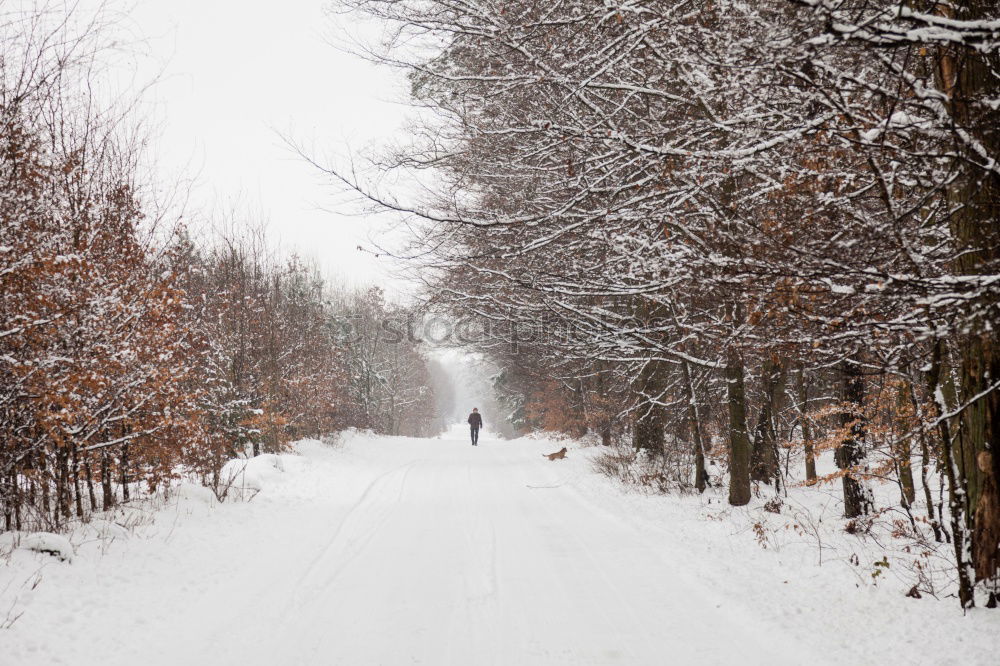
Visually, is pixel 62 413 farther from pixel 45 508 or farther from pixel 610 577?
pixel 610 577

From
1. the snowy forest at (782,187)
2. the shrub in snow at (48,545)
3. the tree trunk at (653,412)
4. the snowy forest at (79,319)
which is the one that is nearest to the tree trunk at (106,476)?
the snowy forest at (79,319)

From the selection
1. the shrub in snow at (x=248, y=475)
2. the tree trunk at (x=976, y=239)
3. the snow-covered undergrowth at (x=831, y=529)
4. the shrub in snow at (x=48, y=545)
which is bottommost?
the snow-covered undergrowth at (x=831, y=529)

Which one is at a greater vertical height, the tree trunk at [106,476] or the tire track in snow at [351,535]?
the tree trunk at [106,476]

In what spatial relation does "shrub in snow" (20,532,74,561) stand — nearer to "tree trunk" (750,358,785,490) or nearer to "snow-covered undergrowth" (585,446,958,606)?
"snow-covered undergrowth" (585,446,958,606)

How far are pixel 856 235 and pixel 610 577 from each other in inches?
162

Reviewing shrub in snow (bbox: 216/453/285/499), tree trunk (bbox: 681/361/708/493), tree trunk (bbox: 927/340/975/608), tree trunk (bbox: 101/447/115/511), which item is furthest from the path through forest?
tree trunk (bbox: 681/361/708/493)

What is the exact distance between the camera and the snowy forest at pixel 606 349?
411 cm

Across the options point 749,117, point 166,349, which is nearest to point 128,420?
point 166,349

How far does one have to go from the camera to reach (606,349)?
10.8 metres

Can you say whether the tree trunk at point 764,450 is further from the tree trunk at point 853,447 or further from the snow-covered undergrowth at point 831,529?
the tree trunk at point 853,447

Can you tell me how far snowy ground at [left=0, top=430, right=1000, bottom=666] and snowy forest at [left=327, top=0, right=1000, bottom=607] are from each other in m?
0.98

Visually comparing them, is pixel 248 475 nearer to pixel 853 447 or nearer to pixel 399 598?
pixel 399 598

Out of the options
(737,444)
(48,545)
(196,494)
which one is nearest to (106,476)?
(196,494)

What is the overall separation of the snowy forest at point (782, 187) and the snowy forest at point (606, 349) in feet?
0.16
